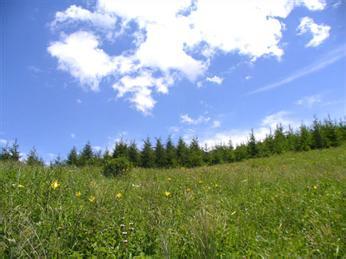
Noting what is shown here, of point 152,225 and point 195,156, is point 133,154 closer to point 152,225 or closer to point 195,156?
point 195,156

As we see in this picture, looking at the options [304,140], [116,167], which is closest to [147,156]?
[304,140]

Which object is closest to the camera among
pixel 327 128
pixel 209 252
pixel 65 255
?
pixel 209 252

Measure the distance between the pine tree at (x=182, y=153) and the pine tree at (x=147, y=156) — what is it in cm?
279

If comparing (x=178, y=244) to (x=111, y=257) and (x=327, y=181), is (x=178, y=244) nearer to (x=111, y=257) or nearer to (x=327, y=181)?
(x=111, y=257)

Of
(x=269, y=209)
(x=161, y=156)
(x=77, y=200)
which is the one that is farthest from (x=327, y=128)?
(x=77, y=200)

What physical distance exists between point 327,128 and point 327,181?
26481 mm

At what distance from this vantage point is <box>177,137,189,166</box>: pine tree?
120 ft

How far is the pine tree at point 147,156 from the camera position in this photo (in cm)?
3719

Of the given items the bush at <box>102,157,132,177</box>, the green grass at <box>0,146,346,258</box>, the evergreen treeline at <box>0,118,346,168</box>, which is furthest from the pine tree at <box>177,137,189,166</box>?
the green grass at <box>0,146,346,258</box>

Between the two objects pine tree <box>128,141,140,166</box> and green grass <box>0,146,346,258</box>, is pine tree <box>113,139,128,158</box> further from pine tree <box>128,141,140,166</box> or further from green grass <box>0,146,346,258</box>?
green grass <box>0,146,346,258</box>

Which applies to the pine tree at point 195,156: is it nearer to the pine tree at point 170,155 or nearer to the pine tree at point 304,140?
the pine tree at point 170,155

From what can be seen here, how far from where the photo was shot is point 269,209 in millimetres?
5922

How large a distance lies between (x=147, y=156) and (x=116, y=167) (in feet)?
83.1

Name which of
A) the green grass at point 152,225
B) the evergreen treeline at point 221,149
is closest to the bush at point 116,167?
the green grass at point 152,225
